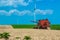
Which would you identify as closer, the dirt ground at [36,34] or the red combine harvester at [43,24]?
the dirt ground at [36,34]

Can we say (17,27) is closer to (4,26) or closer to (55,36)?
(4,26)

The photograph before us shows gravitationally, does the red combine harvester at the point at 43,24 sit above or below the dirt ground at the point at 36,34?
above

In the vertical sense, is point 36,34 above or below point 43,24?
below

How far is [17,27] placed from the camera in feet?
72.0

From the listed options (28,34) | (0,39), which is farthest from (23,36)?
(0,39)

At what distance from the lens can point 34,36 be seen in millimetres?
20281

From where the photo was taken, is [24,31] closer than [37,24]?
Yes

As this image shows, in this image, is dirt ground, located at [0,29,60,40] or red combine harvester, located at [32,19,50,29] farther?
red combine harvester, located at [32,19,50,29]

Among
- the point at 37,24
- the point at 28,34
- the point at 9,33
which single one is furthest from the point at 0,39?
the point at 37,24

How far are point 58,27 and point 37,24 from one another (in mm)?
1840

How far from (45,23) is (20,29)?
259 centimetres

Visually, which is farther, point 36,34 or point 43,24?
point 43,24

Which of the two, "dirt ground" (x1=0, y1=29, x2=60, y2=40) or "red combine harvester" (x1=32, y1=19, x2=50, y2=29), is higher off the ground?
"red combine harvester" (x1=32, y1=19, x2=50, y2=29)

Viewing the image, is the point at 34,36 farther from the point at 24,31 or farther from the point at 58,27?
the point at 58,27
